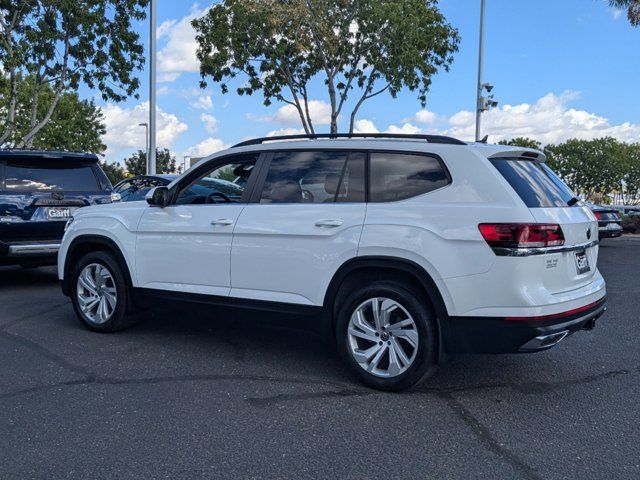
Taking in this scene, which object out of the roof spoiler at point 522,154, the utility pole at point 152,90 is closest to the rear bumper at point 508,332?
the roof spoiler at point 522,154

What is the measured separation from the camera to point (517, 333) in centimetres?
383

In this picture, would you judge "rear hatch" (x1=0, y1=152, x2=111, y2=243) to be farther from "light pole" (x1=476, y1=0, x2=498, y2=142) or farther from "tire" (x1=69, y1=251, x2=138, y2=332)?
"light pole" (x1=476, y1=0, x2=498, y2=142)

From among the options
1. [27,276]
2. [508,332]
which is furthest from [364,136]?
[27,276]

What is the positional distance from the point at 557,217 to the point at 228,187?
120 inches

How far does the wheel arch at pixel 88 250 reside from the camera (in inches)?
223

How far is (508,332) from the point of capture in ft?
12.6

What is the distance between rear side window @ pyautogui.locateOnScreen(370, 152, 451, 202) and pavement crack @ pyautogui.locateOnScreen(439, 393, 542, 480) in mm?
1440

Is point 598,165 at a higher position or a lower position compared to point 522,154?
higher

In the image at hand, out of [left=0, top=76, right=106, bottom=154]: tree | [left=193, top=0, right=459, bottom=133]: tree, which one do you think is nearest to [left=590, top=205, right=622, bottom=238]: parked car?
[left=193, top=0, right=459, bottom=133]: tree

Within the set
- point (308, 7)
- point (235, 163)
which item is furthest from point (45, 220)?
point (308, 7)

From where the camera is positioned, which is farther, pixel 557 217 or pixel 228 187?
pixel 228 187

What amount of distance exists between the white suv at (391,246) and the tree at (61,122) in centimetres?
2756

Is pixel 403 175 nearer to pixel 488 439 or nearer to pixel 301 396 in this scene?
pixel 301 396

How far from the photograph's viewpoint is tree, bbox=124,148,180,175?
254 ft
